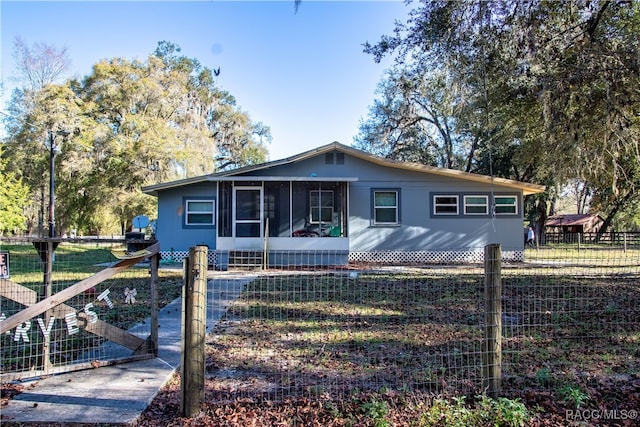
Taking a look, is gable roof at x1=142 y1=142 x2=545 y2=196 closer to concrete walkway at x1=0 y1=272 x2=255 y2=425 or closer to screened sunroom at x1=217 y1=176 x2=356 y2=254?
screened sunroom at x1=217 y1=176 x2=356 y2=254

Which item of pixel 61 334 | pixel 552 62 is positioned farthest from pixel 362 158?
pixel 61 334

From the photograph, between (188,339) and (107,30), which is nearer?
(188,339)

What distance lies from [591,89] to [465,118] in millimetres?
4242

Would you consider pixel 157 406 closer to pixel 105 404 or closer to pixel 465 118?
pixel 105 404

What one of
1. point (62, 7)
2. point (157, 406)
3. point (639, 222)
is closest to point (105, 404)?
point (157, 406)

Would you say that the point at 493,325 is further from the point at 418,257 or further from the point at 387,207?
the point at 418,257

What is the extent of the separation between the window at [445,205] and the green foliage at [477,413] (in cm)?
1256

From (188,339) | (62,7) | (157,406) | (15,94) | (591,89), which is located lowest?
(157,406)

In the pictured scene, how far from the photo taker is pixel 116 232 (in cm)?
5569

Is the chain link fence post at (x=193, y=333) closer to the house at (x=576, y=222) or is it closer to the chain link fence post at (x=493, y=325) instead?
the chain link fence post at (x=493, y=325)

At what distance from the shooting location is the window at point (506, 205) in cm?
1539

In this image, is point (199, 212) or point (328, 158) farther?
point (199, 212)

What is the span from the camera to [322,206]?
48.2 feet

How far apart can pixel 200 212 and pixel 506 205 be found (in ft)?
37.8
